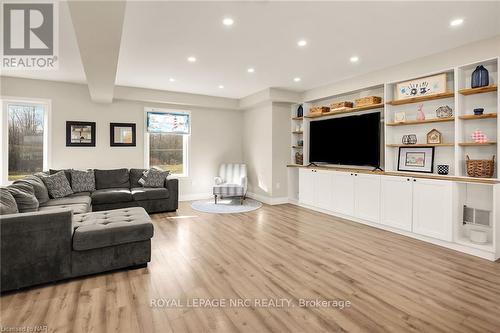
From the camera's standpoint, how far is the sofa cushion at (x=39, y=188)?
12.5 feet

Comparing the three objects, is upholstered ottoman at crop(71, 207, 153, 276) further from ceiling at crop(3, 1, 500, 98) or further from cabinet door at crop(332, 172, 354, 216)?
cabinet door at crop(332, 172, 354, 216)

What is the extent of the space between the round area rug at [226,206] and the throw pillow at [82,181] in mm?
2139

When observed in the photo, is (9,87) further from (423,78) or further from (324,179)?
(423,78)

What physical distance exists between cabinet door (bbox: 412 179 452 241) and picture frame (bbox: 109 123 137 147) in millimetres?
5850

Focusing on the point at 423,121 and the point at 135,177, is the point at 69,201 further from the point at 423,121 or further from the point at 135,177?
the point at 423,121

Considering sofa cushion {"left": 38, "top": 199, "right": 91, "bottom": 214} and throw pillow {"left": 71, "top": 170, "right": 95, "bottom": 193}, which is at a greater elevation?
throw pillow {"left": 71, "top": 170, "right": 95, "bottom": 193}

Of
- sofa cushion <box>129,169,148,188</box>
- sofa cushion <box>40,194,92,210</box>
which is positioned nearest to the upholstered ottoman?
sofa cushion <box>40,194,92,210</box>

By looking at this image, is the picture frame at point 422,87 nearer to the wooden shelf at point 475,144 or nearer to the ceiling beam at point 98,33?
the wooden shelf at point 475,144

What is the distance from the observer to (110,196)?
5012 millimetres

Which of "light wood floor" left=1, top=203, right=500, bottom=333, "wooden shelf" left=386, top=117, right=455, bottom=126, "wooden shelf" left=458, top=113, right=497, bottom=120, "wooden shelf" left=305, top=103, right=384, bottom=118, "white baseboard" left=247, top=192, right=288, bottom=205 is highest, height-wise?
"wooden shelf" left=305, top=103, right=384, bottom=118

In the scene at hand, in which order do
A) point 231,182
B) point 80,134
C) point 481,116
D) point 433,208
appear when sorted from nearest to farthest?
point 481,116 → point 433,208 → point 80,134 → point 231,182

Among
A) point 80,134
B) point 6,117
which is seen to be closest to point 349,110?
point 80,134

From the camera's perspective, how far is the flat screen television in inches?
191

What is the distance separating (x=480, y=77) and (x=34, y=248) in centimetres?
540
